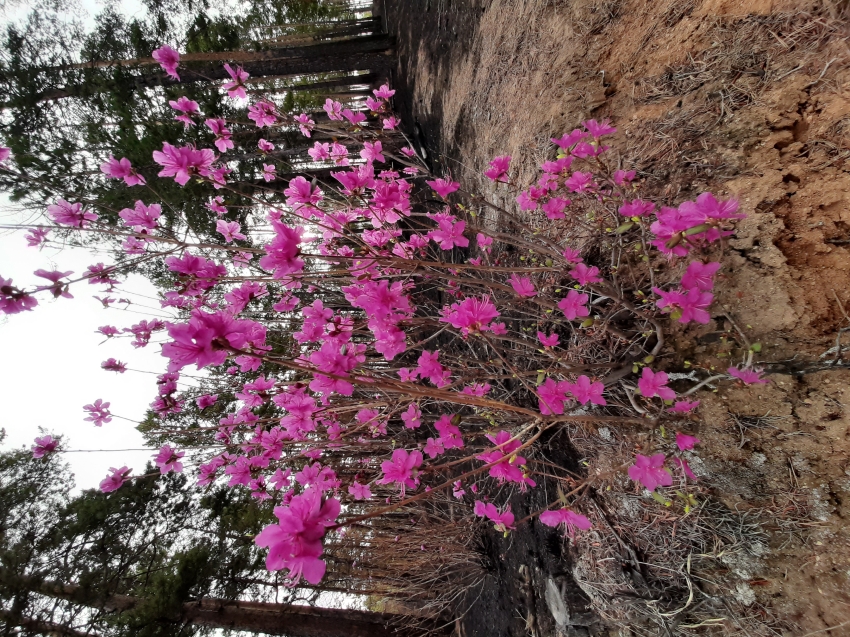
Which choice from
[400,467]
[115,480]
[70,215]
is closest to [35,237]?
[70,215]

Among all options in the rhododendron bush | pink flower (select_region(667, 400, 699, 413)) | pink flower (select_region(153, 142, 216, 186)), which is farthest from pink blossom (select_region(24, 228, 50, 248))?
pink flower (select_region(667, 400, 699, 413))

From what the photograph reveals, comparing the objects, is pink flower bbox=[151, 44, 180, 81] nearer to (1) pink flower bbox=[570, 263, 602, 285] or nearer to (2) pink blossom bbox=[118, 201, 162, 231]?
(2) pink blossom bbox=[118, 201, 162, 231]

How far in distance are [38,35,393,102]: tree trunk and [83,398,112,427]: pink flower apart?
14.3 feet

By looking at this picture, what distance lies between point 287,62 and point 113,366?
6.04 m

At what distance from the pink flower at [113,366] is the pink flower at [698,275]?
3152 millimetres

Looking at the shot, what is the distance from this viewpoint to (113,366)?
257 cm

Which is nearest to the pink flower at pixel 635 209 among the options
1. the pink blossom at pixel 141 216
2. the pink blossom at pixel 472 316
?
the pink blossom at pixel 472 316

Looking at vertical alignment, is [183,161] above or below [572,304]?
above

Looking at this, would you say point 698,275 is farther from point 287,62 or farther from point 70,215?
point 287,62

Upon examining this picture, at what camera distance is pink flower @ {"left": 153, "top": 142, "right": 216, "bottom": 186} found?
1763 mm

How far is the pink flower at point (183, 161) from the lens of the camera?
1763mm

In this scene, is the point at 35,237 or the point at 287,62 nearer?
the point at 35,237

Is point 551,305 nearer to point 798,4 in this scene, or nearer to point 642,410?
point 642,410

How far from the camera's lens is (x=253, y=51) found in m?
6.27
